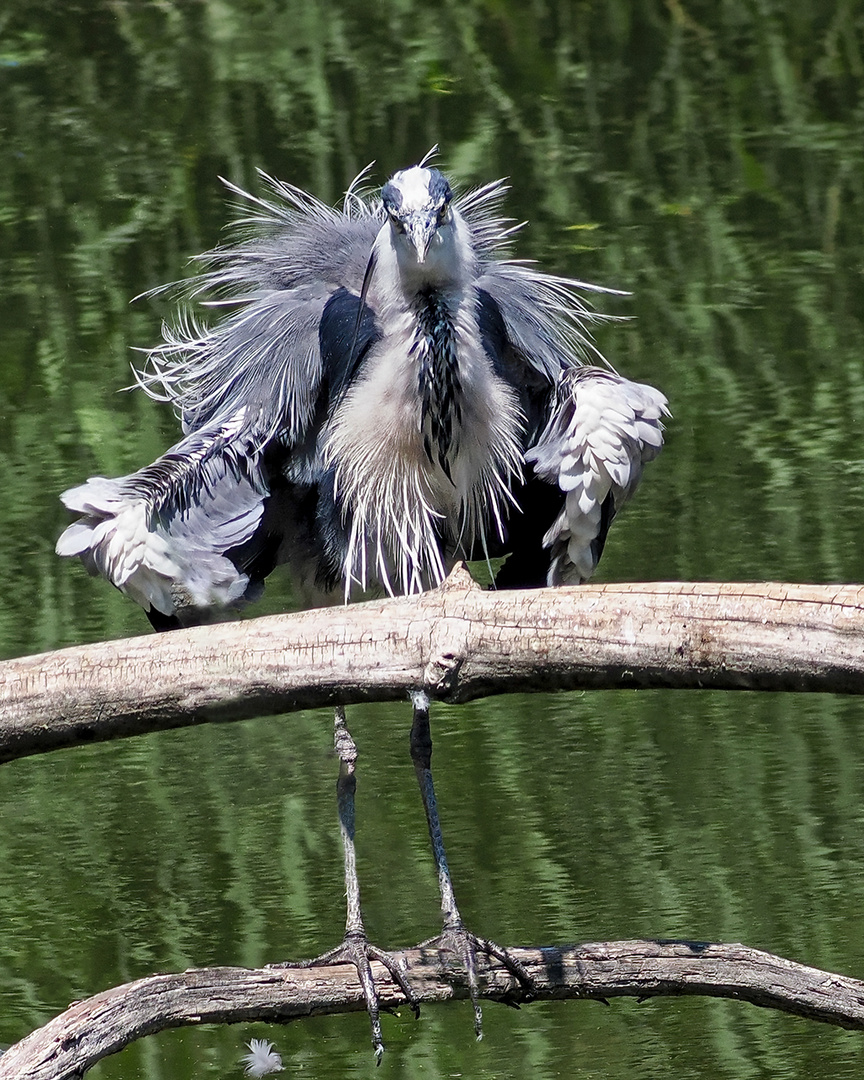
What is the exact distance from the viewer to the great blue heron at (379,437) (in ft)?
8.95

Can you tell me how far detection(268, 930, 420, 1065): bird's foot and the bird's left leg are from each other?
0.09 metres

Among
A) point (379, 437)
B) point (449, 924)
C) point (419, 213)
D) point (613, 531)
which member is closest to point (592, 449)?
point (379, 437)

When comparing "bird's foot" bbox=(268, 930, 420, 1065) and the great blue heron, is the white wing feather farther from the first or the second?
"bird's foot" bbox=(268, 930, 420, 1065)

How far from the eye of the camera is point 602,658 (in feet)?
6.34

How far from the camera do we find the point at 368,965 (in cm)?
262

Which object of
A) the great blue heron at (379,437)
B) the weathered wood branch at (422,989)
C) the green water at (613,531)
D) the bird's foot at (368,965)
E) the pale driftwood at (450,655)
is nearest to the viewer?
the pale driftwood at (450,655)

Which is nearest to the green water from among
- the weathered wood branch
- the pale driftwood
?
the weathered wood branch

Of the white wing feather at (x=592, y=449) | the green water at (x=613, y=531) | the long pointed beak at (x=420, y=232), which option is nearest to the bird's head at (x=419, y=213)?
the long pointed beak at (x=420, y=232)

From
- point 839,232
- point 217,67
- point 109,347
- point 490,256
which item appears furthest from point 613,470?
point 217,67

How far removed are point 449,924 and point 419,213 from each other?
105 centimetres

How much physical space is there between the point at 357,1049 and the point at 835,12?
543 cm

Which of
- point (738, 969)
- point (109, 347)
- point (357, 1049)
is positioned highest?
point (109, 347)

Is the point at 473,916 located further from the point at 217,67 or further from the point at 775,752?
the point at 217,67

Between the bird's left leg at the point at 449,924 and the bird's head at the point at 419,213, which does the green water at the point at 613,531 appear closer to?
the bird's left leg at the point at 449,924
